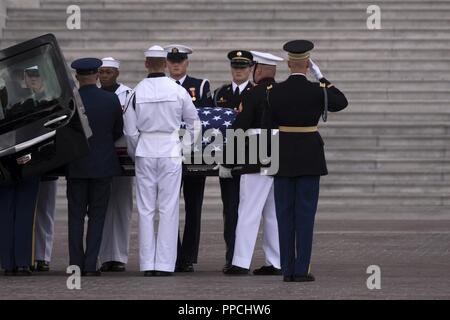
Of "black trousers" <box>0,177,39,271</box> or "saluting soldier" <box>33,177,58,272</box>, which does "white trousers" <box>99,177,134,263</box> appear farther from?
"black trousers" <box>0,177,39,271</box>

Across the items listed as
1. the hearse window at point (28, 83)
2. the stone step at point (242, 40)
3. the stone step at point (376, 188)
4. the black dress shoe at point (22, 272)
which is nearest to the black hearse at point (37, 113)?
the hearse window at point (28, 83)

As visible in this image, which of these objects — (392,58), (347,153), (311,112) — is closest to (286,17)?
(392,58)

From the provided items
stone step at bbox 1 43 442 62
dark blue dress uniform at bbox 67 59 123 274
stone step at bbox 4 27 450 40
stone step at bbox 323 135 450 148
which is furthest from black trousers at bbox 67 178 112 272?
stone step at bbox 4 27 450 40

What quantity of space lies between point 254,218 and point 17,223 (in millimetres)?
1994

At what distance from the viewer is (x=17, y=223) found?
1323cm

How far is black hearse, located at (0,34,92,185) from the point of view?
502 inches

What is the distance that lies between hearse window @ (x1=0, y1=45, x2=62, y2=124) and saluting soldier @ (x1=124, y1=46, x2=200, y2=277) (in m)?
0.76

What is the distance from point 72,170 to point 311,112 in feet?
6.82

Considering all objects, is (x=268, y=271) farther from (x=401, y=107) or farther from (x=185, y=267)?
(x=401, y=107)

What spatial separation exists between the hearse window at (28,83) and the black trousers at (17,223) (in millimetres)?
703

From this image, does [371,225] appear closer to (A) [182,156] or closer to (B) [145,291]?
(A) [182,156]

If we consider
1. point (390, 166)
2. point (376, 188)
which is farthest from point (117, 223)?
point (390, 166)

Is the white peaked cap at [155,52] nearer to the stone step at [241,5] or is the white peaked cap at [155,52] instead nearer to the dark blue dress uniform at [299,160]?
the dark blue dress uniform at [299,160]

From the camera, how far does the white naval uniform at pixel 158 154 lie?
43.2ft
